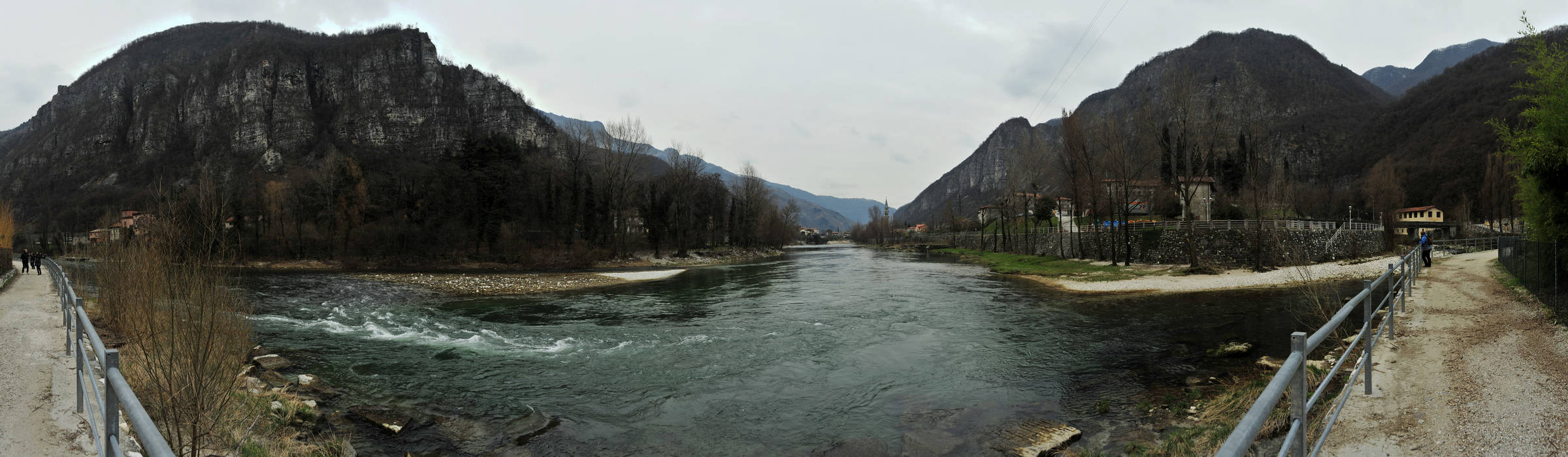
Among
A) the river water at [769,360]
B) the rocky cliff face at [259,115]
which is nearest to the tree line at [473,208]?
the river water at [769,360]

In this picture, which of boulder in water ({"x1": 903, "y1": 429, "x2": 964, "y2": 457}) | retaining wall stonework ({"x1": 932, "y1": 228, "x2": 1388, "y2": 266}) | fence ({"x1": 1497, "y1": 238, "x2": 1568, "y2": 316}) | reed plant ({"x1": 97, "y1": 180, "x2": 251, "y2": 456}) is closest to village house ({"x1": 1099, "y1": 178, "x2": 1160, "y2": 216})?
retaining wall stonework ({"x1": 932, "y1": 228, "x2": 1388, "y2": 266})

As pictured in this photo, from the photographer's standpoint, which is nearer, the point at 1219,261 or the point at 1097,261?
the point at 1219,261

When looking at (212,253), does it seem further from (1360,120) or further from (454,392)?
(1360,120)

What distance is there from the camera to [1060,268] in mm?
38875

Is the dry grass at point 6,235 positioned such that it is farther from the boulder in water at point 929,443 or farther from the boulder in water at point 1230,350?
the boulder in water at point 1230,350

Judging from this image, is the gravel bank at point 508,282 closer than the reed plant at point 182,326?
No

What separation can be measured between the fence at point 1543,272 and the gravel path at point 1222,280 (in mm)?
9635

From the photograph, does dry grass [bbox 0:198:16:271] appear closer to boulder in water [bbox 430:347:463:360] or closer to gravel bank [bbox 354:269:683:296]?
gravel bank [bbox 354:269:683:296]

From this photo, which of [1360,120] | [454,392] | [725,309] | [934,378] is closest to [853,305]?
[725,309]

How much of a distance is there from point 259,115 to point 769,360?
16916 cm

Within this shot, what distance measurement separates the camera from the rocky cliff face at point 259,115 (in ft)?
412

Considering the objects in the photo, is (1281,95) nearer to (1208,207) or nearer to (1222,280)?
(1208,207)

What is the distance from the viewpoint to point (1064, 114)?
41.4m

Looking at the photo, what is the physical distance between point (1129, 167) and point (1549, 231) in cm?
2933
